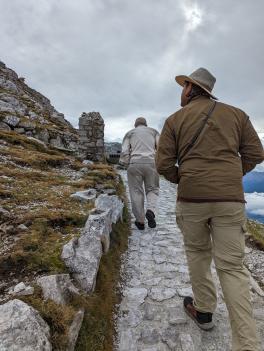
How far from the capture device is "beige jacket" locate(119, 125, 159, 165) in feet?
29.0

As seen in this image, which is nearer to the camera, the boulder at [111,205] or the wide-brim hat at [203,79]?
the wide-brim hat at [203,79]

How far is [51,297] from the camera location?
3.83 m

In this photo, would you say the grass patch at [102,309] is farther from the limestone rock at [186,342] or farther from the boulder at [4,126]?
the boulder at [4,126]

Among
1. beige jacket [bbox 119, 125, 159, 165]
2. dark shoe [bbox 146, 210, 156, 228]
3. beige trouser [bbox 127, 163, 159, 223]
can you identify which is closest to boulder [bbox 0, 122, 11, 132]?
beige jacket [bbox 119, 125, 159, 165]

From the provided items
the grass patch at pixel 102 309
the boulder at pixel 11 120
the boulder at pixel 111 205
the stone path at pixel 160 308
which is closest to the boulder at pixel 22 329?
the grass patch at pixel 102 309

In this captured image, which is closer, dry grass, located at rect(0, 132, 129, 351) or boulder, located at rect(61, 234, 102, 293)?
dry grass, located at rect(0, 132, 129, 351)

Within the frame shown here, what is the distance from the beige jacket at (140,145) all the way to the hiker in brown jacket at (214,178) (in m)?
4.61

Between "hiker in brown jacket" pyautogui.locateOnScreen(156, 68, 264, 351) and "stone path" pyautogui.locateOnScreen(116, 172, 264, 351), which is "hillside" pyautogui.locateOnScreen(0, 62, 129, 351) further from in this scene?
"hiker in brown jacket" pyautogui.locateOnScreen(156, 68, 264, 351)

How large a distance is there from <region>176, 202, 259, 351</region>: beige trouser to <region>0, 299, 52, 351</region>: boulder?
84.0 inches

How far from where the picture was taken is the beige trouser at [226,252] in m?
3.39

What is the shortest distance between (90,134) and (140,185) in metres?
12.7

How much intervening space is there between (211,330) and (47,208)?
4.98 meters

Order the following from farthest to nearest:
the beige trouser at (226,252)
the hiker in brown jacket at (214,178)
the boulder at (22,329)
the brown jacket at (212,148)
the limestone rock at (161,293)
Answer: the limestone rock at (161,293), the brown jacket at (212,148), the hiker in brown jacket at (214,178), the beige trouser at (226,252), the boulder at (22,329)

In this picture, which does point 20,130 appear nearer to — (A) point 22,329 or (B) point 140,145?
(B) point 140,145
